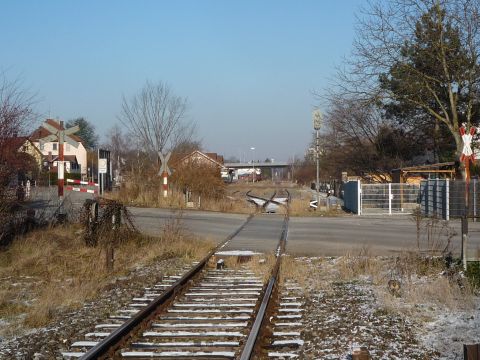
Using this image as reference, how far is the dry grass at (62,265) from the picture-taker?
9.66 meters

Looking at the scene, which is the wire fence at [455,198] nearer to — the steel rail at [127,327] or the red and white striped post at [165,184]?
the red and white striped post at [165,184]

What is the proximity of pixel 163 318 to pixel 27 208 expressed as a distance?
9.95 metres

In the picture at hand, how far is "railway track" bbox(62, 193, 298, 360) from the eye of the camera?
670 centimetres

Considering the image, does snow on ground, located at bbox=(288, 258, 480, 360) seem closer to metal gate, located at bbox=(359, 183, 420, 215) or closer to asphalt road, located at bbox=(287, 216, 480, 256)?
asphalt road, located at bbox=(287, 216, 480, 256)

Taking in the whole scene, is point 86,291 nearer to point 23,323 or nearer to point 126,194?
point 23,323

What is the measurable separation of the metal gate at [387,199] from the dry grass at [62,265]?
1840 cm

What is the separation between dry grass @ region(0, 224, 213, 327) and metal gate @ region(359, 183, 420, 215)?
18.4 metres

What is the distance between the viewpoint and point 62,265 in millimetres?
13547

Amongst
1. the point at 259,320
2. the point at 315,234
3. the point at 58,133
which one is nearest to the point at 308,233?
the point at 315,234

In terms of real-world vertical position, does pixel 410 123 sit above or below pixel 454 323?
above

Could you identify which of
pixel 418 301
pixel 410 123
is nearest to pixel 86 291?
pixel 418 301

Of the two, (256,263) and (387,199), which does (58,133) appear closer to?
(256,263)

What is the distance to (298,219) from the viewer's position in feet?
96.4

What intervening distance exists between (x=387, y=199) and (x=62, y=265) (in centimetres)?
2388
